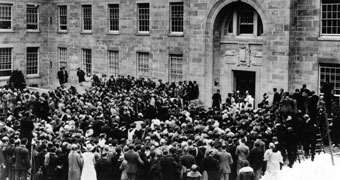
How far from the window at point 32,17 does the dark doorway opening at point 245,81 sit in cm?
2035

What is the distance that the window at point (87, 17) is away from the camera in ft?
133

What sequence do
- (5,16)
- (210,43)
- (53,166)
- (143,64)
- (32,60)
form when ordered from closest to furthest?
(53,166) < (210,43) < (143,64) < (5,16) < (32,60)

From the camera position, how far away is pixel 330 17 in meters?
26.7

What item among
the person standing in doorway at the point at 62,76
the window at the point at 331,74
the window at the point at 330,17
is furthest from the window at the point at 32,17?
the window at the point at 331,74

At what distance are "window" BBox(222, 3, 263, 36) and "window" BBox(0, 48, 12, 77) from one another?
19.4 metres

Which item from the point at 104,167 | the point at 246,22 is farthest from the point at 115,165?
the point at 246,22

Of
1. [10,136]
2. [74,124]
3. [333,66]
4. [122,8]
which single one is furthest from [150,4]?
[10,136]

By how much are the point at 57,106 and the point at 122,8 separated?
13366 millimetres

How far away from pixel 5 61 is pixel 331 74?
2645 centimetres

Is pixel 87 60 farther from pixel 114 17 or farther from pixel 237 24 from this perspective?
pixel 237 24

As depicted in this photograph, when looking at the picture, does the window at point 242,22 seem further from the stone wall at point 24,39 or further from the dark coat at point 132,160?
the stone wall at point 24,39

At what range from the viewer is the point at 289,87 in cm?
2758

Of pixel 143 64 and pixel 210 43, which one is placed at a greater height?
pixel 210 43

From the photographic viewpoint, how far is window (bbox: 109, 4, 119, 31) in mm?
38688
